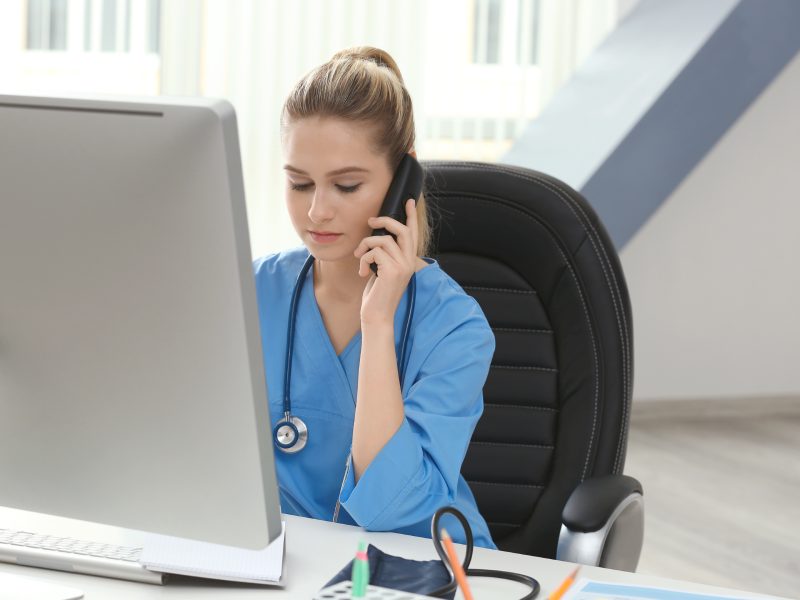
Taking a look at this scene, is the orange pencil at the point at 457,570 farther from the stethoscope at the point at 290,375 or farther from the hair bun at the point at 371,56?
the hair bun at the point at 371,56

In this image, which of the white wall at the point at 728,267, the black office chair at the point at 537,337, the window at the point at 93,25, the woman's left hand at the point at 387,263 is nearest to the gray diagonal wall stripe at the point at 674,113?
the white wall at the point at 728,267

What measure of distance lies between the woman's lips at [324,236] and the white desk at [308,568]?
363 millimetres

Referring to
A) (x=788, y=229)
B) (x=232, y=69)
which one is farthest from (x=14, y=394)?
(x=788, y=229)

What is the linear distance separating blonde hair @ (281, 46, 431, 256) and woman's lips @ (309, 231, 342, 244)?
0.13m

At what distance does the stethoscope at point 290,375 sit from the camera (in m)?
1.32

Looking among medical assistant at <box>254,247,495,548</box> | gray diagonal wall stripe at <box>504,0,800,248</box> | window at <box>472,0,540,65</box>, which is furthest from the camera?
window at <box>472,0,540,65</box>

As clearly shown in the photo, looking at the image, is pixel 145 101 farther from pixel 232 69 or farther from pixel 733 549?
pixel 232 69

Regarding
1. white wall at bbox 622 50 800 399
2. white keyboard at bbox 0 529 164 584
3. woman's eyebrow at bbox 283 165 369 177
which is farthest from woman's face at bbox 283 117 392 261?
white wall at bbox 622 50 800 399

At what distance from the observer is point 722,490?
3.53m

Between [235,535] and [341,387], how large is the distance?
0.59 meters

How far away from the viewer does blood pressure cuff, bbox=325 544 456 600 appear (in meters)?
0.98

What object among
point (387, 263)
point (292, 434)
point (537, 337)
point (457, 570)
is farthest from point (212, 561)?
point (537, 337)

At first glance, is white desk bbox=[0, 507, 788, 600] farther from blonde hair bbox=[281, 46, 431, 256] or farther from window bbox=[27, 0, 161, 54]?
Answer: window bbox=[27, 0, 161, 54]

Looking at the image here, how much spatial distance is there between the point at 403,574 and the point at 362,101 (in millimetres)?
654
